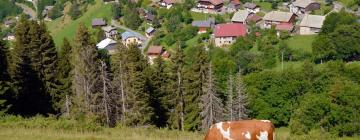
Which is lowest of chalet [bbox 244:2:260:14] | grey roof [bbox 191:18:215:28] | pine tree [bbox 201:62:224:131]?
pine tree [bbox 201:62:224:131]

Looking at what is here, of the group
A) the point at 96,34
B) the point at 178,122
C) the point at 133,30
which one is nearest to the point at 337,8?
the point at 133,30

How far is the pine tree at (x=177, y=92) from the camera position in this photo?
53688mm

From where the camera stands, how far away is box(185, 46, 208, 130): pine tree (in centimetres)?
5250

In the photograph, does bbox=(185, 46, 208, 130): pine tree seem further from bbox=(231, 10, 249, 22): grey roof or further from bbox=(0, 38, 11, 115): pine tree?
bbox=(231, 10, 249, 22): grey roof

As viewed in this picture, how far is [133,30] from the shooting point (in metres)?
143

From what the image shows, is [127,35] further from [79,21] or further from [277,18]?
[277,18]

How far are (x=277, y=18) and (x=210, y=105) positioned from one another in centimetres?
8043

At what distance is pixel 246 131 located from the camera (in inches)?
645

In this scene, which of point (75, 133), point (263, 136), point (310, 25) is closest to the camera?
point (263, 136)

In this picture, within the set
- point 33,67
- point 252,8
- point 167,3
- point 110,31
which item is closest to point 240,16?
point 252,8

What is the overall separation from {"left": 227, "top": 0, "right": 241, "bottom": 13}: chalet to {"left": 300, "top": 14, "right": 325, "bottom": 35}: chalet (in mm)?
25396

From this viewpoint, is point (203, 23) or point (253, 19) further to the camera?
point (203, 23)

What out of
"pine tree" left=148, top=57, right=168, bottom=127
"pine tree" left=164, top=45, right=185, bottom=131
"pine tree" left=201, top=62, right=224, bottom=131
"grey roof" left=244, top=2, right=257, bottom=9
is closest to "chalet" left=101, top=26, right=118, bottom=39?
"grey roof" left=244, top=2, right=257, bottom=9

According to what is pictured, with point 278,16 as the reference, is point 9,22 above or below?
above
